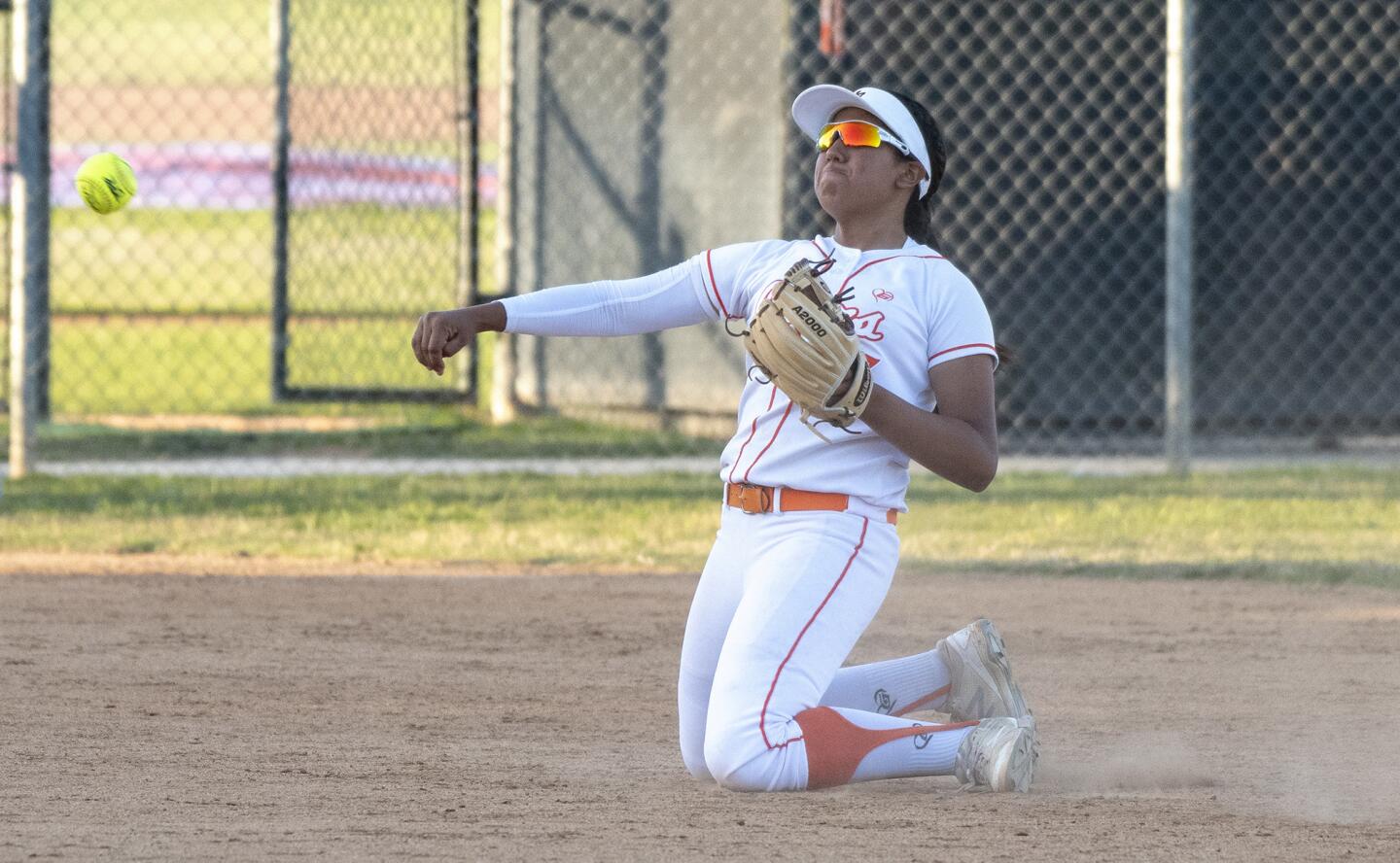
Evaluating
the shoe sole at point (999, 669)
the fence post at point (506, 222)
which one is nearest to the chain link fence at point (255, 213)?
the fence post at point (506, 222)

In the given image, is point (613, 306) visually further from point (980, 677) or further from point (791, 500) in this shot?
point (980, 677)

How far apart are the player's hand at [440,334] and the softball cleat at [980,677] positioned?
48.3 inches

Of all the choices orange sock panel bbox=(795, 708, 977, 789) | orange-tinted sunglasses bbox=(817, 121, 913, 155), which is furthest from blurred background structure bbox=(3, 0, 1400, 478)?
orange sock panel bbox=(795, 708, 977, 789)

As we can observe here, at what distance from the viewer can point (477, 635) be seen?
19.3ft

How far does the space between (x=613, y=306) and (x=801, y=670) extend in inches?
33.5

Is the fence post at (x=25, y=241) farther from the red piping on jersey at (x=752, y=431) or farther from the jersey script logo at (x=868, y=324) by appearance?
the jersey script logo at (x=868, y=324)

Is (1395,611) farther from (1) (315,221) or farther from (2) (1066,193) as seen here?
(1) (315,221)

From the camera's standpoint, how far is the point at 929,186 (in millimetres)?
4109

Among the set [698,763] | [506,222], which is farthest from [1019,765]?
[506,222]

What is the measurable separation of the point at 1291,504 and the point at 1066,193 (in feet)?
7.52

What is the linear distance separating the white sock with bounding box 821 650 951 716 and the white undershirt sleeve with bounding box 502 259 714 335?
0.85m

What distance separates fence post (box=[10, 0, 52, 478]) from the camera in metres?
8.34

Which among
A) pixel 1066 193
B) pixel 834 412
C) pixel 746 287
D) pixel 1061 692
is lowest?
pixel 1061 692

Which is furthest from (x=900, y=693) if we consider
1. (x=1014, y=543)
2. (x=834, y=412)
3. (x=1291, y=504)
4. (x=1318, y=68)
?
(x=1318, y=68)
